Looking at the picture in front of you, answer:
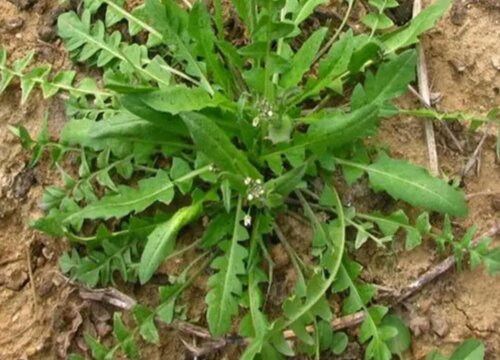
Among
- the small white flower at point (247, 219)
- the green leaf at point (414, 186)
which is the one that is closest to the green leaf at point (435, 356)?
the green leaf at point (414, 186)

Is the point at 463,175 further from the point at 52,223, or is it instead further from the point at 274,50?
the point at 52,223

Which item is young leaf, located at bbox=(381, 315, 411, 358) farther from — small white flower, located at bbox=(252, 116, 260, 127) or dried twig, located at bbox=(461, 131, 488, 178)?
small white flower, located at bbox=(252, 116, 260, 127)

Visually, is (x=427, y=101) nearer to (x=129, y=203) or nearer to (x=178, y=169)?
(x=178, y=169)

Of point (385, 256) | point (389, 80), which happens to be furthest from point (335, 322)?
point (389, 80)

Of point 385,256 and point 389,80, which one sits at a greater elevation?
point 389,80

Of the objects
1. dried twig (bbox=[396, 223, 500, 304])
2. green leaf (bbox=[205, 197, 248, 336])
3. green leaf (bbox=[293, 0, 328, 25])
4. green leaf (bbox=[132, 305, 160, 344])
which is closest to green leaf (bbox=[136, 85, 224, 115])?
green leaf (bbox=[205, 197, 248, 336])

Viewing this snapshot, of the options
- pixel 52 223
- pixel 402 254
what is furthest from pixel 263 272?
pixel 52 223
